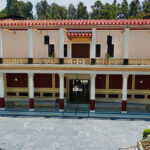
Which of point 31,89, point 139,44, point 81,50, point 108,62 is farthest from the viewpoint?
point 81,50

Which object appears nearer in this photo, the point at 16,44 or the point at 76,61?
the point at 76,61

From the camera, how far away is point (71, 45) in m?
18.5

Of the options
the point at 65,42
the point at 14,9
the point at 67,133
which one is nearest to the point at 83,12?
the point at 14,9

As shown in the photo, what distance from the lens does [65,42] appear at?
60.4 ft

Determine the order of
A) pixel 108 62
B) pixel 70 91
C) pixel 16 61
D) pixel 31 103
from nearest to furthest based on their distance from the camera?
1. pixel 108 62
2. pixel 16 61
3. pixel 31 103
4. pixel 70 91

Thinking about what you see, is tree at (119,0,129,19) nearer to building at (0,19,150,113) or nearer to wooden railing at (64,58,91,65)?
building at (0,19,150,113)

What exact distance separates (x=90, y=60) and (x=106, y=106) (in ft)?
15.2

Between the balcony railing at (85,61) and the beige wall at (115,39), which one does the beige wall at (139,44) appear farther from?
the balcony railing at (85,61)

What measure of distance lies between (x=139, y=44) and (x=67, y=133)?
10.2 metres

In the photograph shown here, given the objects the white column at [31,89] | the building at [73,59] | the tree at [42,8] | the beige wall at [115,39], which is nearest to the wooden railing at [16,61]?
the building at [73,59]

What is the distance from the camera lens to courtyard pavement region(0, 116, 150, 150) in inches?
443

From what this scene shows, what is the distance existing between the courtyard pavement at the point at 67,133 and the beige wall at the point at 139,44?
19.8 feet

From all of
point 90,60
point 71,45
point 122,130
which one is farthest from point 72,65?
point 122,130

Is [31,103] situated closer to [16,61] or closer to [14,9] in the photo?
[16,61]
